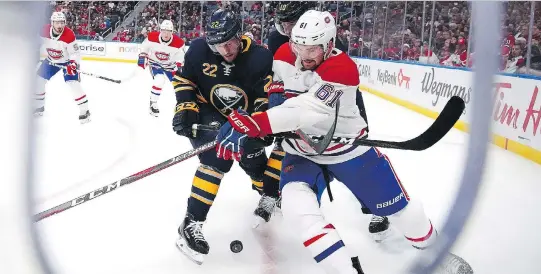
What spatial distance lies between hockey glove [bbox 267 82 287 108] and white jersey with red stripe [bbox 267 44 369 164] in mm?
23

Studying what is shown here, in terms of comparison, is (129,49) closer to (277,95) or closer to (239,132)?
(277,95)

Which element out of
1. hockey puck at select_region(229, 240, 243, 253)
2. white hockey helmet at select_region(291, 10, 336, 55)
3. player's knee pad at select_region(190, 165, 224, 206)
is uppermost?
white hockey helmet at select_region(291, 10, 336, 55)

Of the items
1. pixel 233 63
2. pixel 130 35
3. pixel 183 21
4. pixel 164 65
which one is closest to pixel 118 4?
pixel 130 35

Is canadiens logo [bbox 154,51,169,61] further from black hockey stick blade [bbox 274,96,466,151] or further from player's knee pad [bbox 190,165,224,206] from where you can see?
black hockey stick blade [bbox 274,96,466,151]

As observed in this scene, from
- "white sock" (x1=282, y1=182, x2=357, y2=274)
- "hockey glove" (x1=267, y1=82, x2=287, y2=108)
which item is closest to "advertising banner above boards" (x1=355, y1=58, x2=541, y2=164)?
"white sock" (x1=282, y1=182, x2=357, y2=274)

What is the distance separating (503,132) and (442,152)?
54 centimetres

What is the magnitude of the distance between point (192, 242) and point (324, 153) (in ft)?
1.96

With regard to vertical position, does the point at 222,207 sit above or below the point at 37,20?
below

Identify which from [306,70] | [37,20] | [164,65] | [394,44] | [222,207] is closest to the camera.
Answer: [37,20]

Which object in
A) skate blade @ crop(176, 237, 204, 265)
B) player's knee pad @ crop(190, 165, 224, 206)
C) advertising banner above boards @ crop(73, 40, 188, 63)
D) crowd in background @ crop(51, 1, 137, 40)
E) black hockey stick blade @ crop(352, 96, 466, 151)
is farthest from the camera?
advertising banner above boards @ crop(73, 40, 188, 63)

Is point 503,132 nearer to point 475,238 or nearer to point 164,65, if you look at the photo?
point 475,238

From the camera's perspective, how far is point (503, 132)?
407 centimetres

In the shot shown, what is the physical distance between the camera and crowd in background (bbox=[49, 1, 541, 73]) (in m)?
3.93

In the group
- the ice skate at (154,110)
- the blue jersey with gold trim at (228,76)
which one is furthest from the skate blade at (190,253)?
the ice skate at (154,110)
